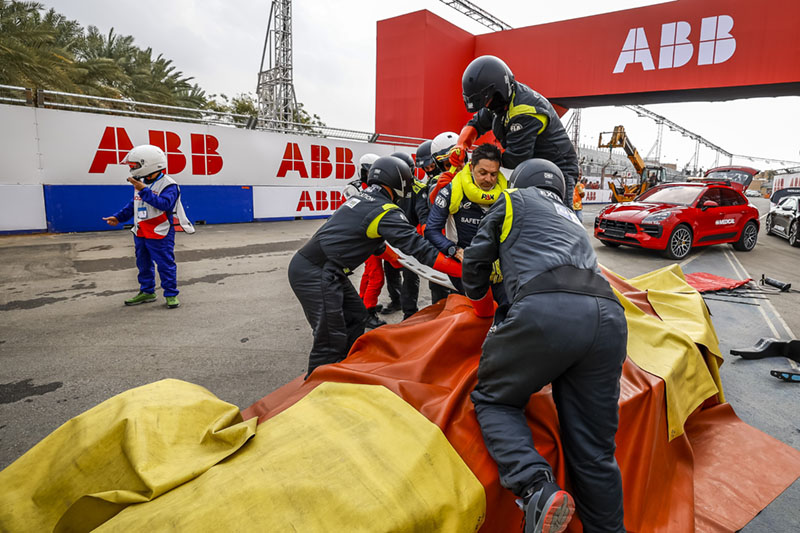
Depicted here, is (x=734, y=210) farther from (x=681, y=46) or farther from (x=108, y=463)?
(x=108, y=463)

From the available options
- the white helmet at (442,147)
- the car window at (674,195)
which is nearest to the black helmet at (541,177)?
the white helmet at (442,147)

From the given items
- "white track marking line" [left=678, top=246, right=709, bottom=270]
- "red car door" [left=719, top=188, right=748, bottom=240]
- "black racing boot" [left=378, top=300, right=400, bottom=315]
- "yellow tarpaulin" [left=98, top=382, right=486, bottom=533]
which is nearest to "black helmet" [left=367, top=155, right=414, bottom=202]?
"yellow tarpaulin" [left=98, top=382, right=486, bottom=533]

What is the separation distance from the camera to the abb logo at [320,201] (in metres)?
14.7

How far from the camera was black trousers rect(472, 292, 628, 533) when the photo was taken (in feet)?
5.51

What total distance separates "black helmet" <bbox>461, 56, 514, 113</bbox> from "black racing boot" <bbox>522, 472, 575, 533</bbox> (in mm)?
2870

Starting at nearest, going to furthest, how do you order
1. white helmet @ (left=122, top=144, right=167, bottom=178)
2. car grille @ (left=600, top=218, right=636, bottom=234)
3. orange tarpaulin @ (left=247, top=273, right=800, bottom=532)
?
1. orange tarpaulin @ (left=247, top=273, right=800, bottom=532)
2. white helmet @ (left=122, top=144, right=167, bottom=178)
3. car grille @ (left=600, top=218, right=636, bottom=234)

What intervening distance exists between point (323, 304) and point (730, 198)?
11.2 m

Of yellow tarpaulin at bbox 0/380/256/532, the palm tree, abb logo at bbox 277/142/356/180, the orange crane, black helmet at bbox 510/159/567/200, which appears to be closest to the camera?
yellow tarpaulin at bbox 0/380/256/532

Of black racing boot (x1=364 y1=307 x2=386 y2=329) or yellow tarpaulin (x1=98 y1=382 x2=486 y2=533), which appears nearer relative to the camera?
yellow tarpaulin (x1=98 y1=382 x2=486 y2=533)

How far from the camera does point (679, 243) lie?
9180 millimetres

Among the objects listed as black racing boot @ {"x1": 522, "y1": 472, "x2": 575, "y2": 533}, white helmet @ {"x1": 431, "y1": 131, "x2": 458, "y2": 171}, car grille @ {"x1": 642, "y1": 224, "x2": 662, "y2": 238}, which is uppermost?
white helmet @ {"x1": 431, "y1": 131, "x2": 458, "y2": 171}

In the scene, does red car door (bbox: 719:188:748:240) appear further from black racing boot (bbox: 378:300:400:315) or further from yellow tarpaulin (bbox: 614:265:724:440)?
black racing boot (bbox: 378:300:400:315)

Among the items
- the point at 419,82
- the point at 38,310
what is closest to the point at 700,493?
the point at 38,310

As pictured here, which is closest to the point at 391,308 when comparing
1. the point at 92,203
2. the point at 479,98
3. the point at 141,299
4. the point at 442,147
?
the point at 442,147
